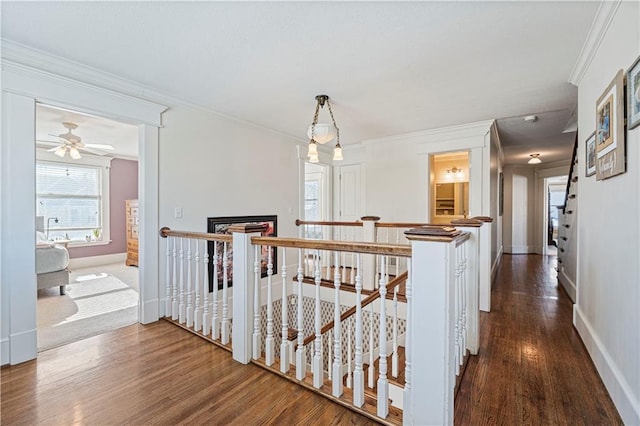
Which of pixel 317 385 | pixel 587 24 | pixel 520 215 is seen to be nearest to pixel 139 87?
pixel 317 385

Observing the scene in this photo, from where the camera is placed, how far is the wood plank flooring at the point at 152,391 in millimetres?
1484

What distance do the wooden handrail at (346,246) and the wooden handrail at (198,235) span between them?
374mm

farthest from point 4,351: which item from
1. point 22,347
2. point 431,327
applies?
point 431,327

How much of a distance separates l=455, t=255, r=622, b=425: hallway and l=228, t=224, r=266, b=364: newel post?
1.37 metres

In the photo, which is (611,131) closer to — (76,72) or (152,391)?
(152,391)

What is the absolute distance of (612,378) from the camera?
1606 mm

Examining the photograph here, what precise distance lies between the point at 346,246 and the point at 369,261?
8.05ft

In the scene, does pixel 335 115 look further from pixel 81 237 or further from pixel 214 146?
pixel 81 237

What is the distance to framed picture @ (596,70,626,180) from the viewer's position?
4.99 feet

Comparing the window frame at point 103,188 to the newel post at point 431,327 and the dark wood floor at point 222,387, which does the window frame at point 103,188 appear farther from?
the newel post at point 431,327

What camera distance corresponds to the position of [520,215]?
742cm

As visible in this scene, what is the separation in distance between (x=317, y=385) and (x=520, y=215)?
7884 mm

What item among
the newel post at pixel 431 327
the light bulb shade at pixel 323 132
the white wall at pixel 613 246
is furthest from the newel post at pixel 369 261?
the newel post at pixel 431 327

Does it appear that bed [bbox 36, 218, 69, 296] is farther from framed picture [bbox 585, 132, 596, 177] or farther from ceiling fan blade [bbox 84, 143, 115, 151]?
framed picture [bbox 585, 132, 596, 177]
